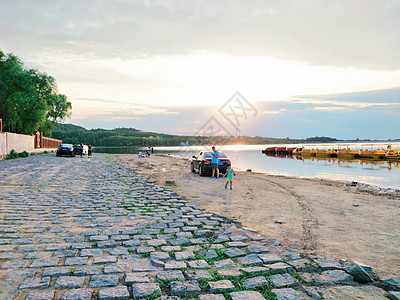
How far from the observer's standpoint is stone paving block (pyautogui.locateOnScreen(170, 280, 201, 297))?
361 cm

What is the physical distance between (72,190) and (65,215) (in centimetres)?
470

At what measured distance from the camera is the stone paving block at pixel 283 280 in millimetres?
3875

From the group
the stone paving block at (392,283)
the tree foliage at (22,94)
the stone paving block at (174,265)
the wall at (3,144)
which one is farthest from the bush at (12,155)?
the stone paving block at (392,283)

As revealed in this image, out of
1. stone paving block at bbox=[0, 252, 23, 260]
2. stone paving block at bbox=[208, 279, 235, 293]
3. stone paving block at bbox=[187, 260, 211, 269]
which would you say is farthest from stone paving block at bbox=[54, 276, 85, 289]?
stone paving block at bbox=[208, 279, 235, 293]

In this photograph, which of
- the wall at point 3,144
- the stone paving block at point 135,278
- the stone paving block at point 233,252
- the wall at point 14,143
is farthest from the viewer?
the wall at point 14,143

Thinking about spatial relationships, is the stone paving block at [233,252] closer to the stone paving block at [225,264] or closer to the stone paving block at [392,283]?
the stone paving block at [225,264]

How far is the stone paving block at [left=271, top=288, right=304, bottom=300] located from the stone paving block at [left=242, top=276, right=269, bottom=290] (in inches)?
8.3

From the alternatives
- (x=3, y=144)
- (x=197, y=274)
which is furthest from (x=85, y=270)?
(x=3, y=144)

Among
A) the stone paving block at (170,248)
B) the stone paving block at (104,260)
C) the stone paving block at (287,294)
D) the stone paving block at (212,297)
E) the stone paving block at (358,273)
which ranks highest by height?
the stone paving block at (358,273)

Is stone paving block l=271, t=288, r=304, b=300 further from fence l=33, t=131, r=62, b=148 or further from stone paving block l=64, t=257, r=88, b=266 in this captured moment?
fence l=33, t=131, r=62, b=148

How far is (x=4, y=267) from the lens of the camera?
426 cm

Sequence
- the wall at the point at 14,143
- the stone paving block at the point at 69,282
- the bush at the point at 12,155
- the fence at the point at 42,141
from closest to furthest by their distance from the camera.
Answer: the stone paving block at the point at 69,282 < the wall at the point at 14,143 < the bush at the point at 12,155 < the fence at the point at 42,141

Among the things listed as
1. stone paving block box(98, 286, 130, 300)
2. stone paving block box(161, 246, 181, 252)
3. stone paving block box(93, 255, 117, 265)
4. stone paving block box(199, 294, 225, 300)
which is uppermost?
stone paving block box(98, 286, 130, 300)

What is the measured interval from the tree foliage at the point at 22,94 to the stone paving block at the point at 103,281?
43633 millimetres
